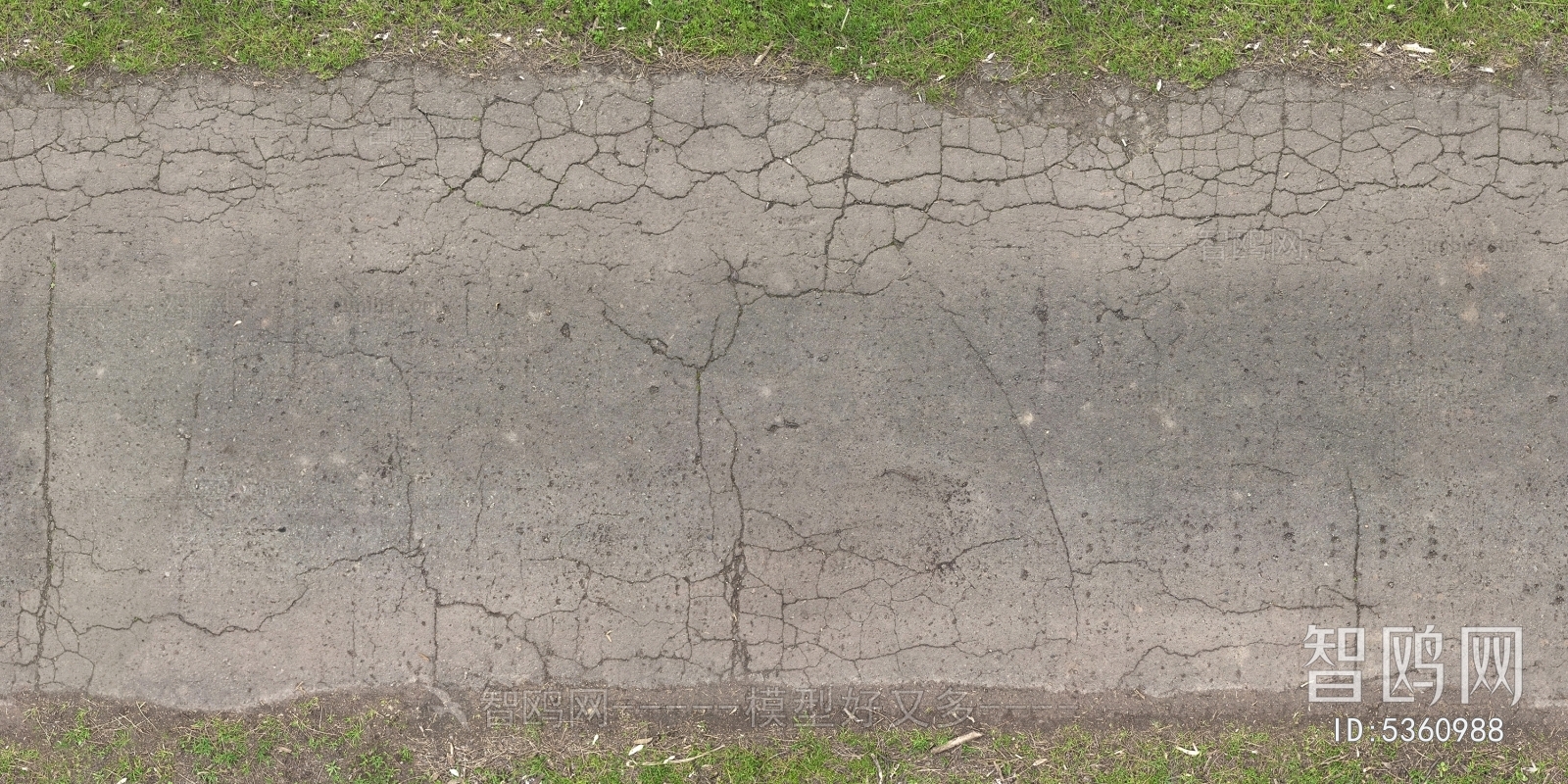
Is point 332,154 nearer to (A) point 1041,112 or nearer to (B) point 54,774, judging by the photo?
(B) point 54,774

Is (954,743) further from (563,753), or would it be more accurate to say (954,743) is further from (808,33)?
(808,33)

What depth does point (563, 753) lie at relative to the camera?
3.87 m

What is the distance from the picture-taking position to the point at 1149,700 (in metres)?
3.85

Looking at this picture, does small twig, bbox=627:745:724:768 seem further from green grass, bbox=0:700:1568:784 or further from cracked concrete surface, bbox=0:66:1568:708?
cracked concrete surface, bbox=0:66:1568:708

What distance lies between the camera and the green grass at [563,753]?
385cm

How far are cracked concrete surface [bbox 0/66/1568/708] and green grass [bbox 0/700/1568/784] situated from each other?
0.66 feet

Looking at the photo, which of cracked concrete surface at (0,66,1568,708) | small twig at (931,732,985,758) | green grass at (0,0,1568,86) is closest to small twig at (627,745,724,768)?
cracked concrete surface at (0,66,1568,708)

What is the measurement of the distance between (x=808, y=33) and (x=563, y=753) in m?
3.54

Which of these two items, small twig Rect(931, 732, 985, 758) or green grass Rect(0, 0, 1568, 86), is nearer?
small twig Rect(931, 732, 985, 758)

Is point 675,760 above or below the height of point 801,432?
below

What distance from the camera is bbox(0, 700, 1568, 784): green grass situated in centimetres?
385

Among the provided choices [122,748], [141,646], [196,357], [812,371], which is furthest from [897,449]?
[122,748]

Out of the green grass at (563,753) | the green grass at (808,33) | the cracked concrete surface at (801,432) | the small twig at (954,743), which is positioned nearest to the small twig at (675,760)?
the green grass at (563,753)

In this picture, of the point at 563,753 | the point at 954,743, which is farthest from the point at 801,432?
the point at 563,753
